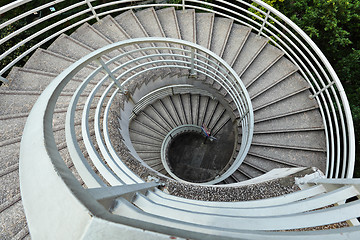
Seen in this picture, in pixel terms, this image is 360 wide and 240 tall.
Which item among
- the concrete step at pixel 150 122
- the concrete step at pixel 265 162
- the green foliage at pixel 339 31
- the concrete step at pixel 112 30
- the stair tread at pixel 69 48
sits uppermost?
the green foliage at pixel 339 31

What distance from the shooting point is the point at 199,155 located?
846 centimetres

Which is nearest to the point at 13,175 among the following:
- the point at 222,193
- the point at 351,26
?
the point at 222,193

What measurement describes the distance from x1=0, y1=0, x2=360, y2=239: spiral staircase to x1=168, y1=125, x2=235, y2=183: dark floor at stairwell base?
4 centimetres

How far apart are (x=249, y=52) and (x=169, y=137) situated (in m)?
3.92

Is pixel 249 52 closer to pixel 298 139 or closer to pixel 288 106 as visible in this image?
pixel 288 106

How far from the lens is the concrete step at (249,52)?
5.64 metres

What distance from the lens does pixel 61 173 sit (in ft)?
3.43

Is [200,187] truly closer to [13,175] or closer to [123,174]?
[123,174]

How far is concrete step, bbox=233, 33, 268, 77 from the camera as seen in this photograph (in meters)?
5.64

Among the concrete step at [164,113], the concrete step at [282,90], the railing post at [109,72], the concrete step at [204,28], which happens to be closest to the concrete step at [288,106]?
the concrete step at [282,90]

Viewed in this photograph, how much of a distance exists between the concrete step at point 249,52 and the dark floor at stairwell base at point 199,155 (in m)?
3.24

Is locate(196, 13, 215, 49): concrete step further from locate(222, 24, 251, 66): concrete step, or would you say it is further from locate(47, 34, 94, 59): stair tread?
locate(47, 34, 94, 59): stair tread

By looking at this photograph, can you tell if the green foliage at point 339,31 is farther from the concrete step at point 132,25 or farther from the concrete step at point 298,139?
the concrete step at point 132,25

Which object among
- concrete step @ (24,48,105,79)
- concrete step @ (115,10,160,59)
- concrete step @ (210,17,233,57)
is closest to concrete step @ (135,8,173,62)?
concrete step @ (115,10,160,59)
